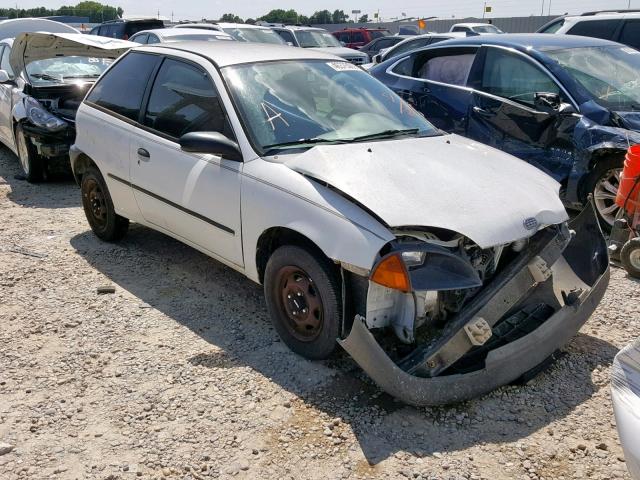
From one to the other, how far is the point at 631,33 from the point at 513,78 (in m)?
4.55

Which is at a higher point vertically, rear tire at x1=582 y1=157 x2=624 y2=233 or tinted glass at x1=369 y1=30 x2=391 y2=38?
rear tire at x1=582 y1=157 x2=624 y2=233

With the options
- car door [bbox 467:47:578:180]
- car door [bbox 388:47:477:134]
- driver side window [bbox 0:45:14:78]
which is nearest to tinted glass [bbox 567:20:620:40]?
car door [bbox 388:47:477:134]

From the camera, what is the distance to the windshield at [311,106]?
13.0ft

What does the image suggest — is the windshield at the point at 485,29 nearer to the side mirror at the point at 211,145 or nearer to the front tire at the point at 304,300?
the side mirror at the point at 211,145

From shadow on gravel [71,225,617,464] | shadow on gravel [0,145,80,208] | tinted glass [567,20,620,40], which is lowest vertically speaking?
shadow on gravel [0,145,80,208]

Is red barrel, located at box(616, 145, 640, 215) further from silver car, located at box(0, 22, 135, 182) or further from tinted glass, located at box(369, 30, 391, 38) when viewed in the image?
tinted glass, located at box(369, 30, 391, 38)

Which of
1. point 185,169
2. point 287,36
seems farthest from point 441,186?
point 287,36

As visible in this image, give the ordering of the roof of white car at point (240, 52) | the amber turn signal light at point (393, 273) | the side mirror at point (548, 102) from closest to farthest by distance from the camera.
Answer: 1. the amber turn signal light at point (393, 273)
2. the roof of white car at point (240, 52)
3. the side mirror at point (548, 102)

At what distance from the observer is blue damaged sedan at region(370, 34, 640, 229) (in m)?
5.65

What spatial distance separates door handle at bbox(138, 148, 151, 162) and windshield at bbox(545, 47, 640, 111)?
3.98 m

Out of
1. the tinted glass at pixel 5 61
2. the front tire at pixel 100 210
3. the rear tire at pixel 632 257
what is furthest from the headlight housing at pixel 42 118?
the rear tire at pixel 632 257

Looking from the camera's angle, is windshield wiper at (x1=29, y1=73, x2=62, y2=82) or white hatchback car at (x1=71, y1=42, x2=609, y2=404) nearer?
white hatchback car at (x1=71, y1=42, x2=609, y2=404)

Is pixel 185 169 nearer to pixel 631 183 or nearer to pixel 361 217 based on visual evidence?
pixel 361 217

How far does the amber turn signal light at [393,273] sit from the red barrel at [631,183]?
8.89 feet
